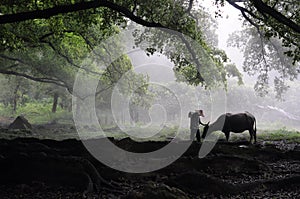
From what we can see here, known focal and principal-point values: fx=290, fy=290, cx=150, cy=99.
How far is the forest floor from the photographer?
7.64 meters

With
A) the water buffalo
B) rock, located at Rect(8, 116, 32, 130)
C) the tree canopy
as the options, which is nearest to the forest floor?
the tree canopy

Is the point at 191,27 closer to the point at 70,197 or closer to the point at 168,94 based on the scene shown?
the point at 70,197

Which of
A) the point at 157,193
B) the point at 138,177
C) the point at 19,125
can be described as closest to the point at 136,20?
the point at 138,177

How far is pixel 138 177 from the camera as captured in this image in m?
9.32

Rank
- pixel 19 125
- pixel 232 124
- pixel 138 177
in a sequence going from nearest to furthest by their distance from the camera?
pixel 138 177, pixel 232 124, pixel 19 125

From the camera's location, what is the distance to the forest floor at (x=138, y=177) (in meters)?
7.64

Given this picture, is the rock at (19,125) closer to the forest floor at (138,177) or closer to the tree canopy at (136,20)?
the tree canopy at (136,20)

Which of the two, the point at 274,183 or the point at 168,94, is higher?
the point at 168,94

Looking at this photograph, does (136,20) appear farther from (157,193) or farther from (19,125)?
(19,125)

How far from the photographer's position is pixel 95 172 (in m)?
8.36

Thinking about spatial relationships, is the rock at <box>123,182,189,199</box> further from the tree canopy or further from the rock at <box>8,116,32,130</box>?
the rock at <box>8,116,32,130</box>

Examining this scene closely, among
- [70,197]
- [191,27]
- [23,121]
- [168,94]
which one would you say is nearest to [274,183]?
[70,197]

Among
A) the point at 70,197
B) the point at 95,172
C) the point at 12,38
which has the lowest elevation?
the point at 70,197

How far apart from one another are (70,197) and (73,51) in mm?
20758
